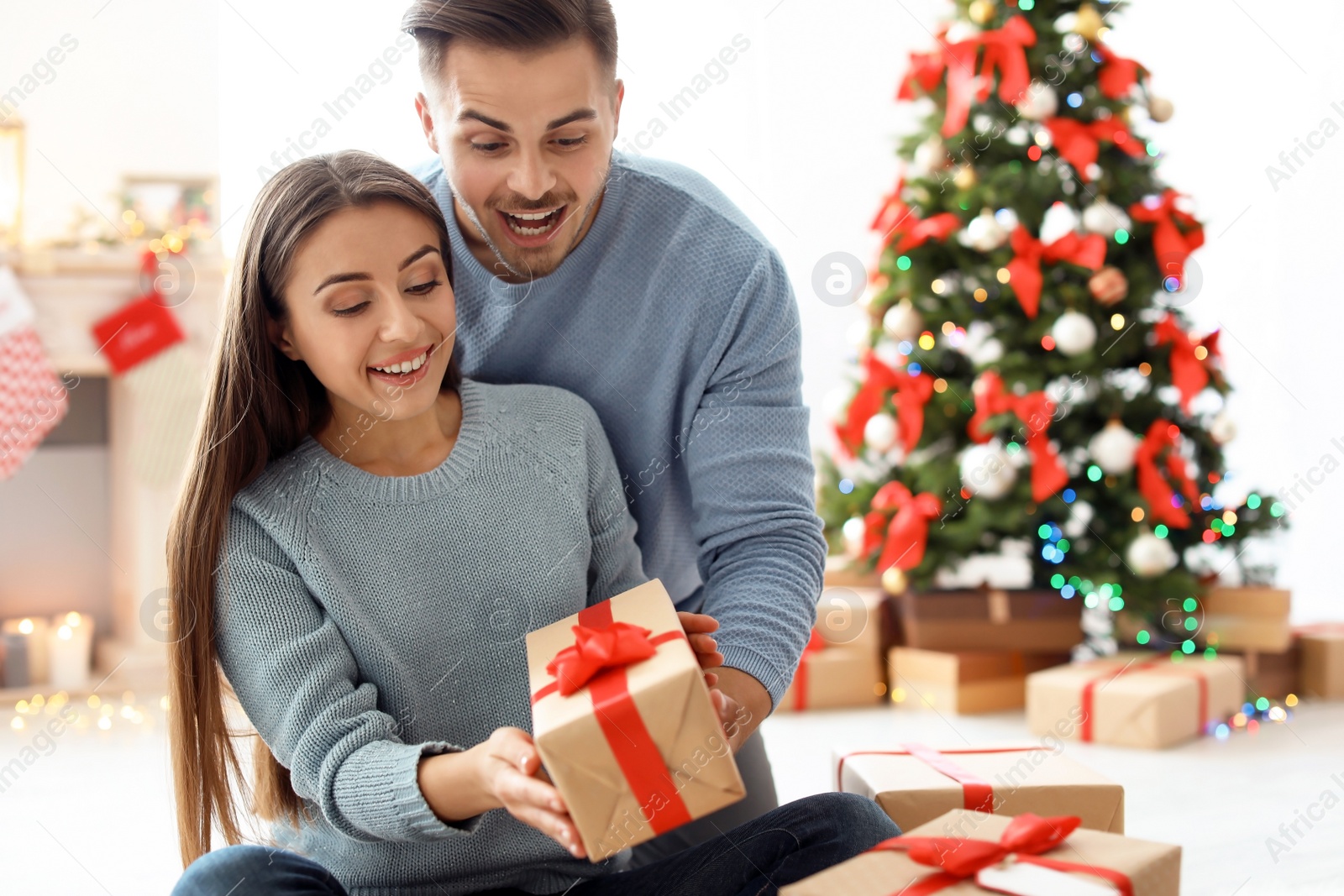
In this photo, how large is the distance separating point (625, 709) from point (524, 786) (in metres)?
0.11

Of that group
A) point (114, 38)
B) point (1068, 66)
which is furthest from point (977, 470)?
point (114, 38)

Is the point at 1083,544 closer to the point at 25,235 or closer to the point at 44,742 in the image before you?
the point at 44,742

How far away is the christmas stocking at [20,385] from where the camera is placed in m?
3.08

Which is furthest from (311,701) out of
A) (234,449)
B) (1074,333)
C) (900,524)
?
(1074,333)

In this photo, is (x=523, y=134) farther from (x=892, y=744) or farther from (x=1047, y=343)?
(x=1047, y=343)

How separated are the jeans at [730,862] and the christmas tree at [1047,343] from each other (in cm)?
155

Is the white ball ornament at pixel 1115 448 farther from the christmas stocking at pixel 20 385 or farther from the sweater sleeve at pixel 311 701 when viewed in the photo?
the christmas stocking at pixel 20 385

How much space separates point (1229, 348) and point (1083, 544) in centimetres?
114

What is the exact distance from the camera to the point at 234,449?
1.17 m

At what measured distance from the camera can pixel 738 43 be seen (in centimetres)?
326

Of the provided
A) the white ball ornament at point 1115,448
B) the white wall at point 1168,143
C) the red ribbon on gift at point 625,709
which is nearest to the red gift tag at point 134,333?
the white wall at point 1168,143

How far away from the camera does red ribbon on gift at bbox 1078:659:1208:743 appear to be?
245 cm

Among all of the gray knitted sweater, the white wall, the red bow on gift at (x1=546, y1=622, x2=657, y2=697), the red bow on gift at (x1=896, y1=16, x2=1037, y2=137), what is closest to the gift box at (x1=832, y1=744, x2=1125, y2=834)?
the gray knitted sweater

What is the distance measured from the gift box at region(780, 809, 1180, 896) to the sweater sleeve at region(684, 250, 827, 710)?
33cm
